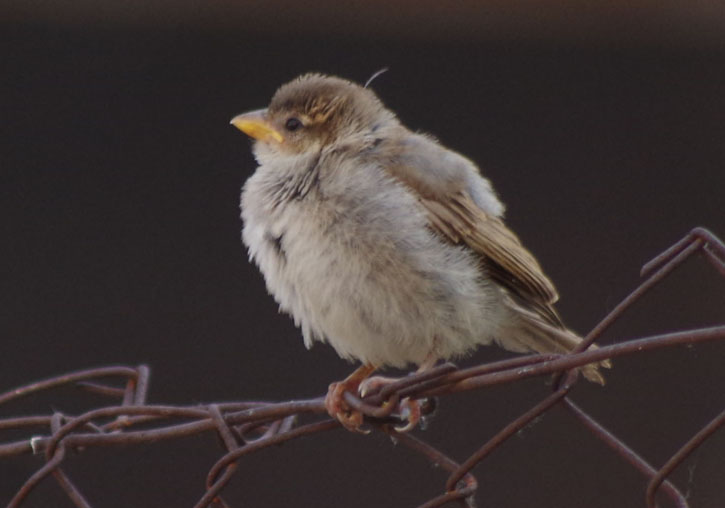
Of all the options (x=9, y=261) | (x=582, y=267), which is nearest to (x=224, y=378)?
(x=9, y=261)

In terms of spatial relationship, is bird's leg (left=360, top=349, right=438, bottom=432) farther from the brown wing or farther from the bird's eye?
the bird's eye

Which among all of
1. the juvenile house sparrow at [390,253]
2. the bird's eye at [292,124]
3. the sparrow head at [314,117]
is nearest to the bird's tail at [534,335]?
the juvenile house sparrow at [390,253]

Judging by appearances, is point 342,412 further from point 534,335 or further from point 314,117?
point 314,117

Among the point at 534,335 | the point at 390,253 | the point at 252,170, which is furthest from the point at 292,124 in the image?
the point at 252,170

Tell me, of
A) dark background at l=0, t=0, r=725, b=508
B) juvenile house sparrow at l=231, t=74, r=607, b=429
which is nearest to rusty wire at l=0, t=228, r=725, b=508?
juvenile house sparrow at l=231, t=74, r=607, b=429

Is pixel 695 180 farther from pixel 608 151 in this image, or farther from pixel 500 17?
pixel 500 17

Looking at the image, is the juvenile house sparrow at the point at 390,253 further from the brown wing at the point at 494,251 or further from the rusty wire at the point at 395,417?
the rusty wire at the point at 395,417
